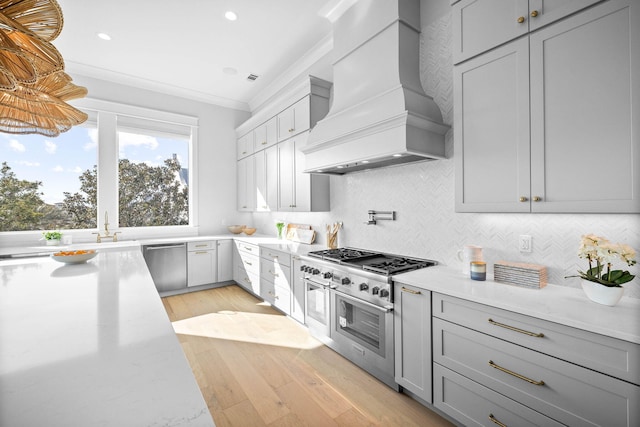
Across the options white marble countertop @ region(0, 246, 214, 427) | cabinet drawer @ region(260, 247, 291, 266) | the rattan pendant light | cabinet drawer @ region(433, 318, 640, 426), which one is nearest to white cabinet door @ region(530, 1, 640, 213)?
cabinet drawer @ region(433, 318, 640, 426)

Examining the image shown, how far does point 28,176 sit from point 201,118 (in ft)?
8.13

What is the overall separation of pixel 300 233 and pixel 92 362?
3.29m

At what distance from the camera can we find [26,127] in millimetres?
2176

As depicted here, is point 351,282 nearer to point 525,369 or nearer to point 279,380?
point 279,380

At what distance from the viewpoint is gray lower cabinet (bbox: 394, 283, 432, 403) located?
1887 millimetres

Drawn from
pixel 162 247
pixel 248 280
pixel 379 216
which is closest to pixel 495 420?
pixel 379 216

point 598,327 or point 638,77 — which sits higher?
point 638,77

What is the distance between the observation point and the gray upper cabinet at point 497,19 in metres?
1.52

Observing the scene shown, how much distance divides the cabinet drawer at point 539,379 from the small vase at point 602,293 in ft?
1.25

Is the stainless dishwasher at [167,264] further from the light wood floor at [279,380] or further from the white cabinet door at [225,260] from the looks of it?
the light wood floor at [279,380]

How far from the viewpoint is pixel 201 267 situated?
15.1 feet

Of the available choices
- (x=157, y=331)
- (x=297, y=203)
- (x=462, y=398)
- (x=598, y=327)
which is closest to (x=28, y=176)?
(x=297, y=203)

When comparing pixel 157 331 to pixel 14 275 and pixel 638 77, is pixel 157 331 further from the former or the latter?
pixel 638 77

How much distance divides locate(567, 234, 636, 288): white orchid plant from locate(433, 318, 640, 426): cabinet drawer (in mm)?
459
